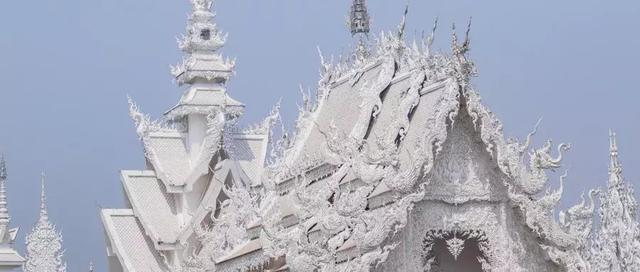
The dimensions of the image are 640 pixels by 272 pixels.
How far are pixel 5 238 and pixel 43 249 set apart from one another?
195 centimetres

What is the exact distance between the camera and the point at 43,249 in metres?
25.6

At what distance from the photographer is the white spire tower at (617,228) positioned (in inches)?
843

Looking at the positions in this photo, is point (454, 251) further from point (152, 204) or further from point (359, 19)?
point (152, 204)

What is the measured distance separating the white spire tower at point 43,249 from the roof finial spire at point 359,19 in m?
6.52

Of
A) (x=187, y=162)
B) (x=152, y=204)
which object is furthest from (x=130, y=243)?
(x=187, y=162)

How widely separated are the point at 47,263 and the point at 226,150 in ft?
12.6

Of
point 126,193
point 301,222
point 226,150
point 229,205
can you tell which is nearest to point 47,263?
point 126,193

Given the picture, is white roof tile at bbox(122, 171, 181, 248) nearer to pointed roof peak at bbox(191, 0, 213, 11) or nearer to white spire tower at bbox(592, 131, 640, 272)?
pointed roof peak at bbox(191, 0, 213, 11)

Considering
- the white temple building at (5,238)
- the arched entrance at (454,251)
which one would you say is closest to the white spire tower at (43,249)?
the white temple building at (5,238)

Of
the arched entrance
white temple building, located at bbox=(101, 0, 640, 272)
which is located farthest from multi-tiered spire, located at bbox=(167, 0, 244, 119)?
Result: the arched entrance

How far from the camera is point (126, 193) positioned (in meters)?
24.0

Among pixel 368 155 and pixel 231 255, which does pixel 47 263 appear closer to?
pixel 231 255

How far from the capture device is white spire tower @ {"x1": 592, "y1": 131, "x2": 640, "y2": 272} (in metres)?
21.4

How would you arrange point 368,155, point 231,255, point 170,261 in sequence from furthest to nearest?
point 170,261 → point 231,255 → point 368,155
